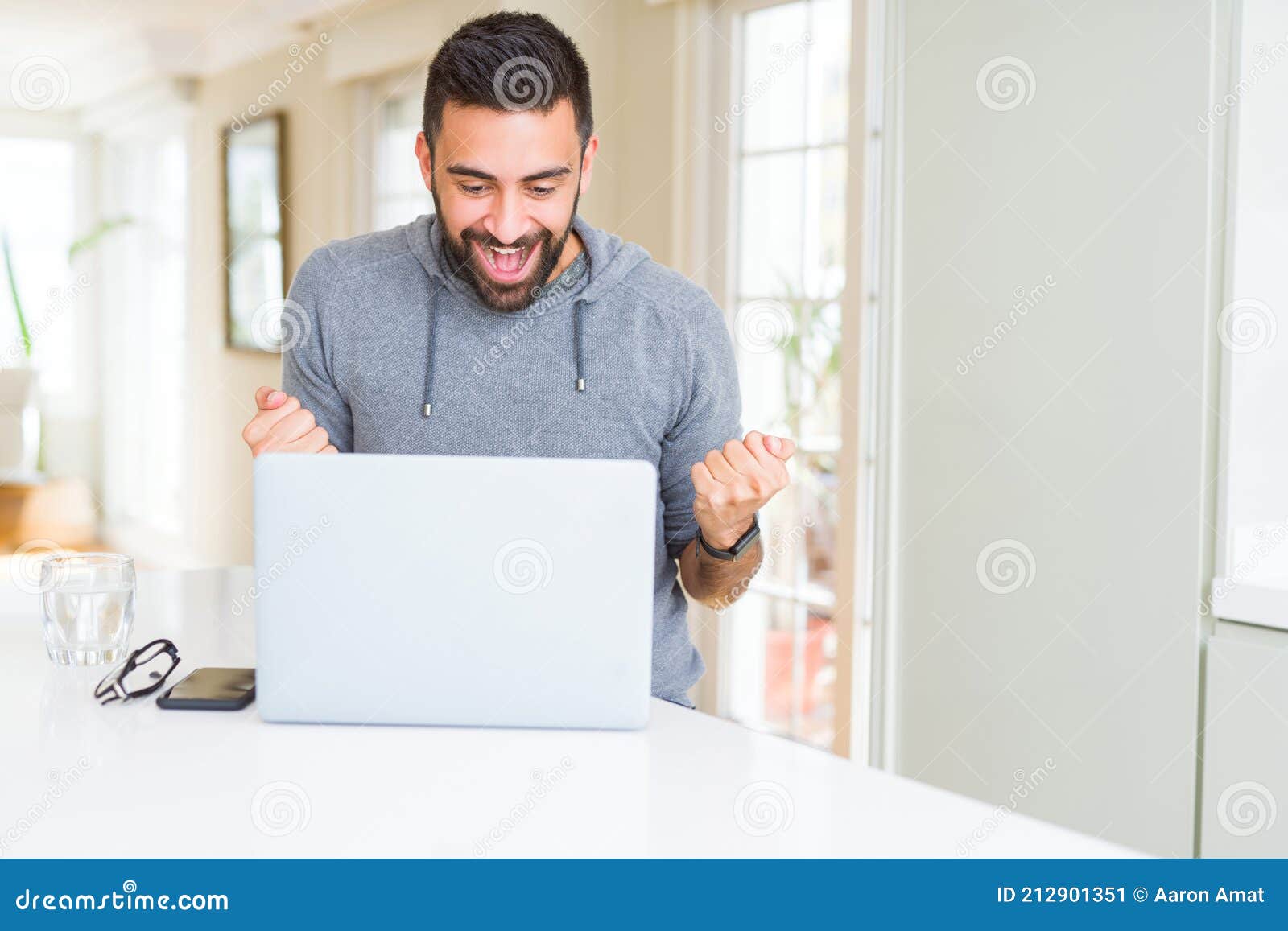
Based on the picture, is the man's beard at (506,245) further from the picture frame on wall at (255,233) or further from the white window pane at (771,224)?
the picture frame on wall at (255,233)

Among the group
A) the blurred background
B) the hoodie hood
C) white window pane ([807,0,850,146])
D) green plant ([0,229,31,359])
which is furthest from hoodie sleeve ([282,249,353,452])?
green plant ([0,229,31,359])

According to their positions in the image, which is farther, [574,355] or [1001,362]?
[1001,362]

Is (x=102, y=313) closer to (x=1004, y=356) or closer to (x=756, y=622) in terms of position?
(x=756, y=622)

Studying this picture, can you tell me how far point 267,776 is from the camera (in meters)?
1.04

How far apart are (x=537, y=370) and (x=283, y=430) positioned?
452 mm

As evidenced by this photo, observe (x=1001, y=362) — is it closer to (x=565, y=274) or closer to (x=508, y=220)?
(x=565, y=274)

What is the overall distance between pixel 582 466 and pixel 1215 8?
4.32ft

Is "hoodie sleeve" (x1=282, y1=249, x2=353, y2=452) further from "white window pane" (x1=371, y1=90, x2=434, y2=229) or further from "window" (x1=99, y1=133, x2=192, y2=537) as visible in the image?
"window" (x1=99, y1=133, x2=192, y2=537)

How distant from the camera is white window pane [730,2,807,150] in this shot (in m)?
3.17

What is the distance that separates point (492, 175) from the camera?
A: 62.6 inches

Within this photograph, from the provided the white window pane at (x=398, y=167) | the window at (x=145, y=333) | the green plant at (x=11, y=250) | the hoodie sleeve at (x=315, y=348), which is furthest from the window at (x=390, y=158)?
the hoodie sleeve at (x=315, y=348)

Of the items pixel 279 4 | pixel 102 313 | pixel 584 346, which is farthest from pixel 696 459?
pixel 102 313

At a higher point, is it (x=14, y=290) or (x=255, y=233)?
(x=255, y=233)

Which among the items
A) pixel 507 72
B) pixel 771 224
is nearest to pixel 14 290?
pixel 771 224
